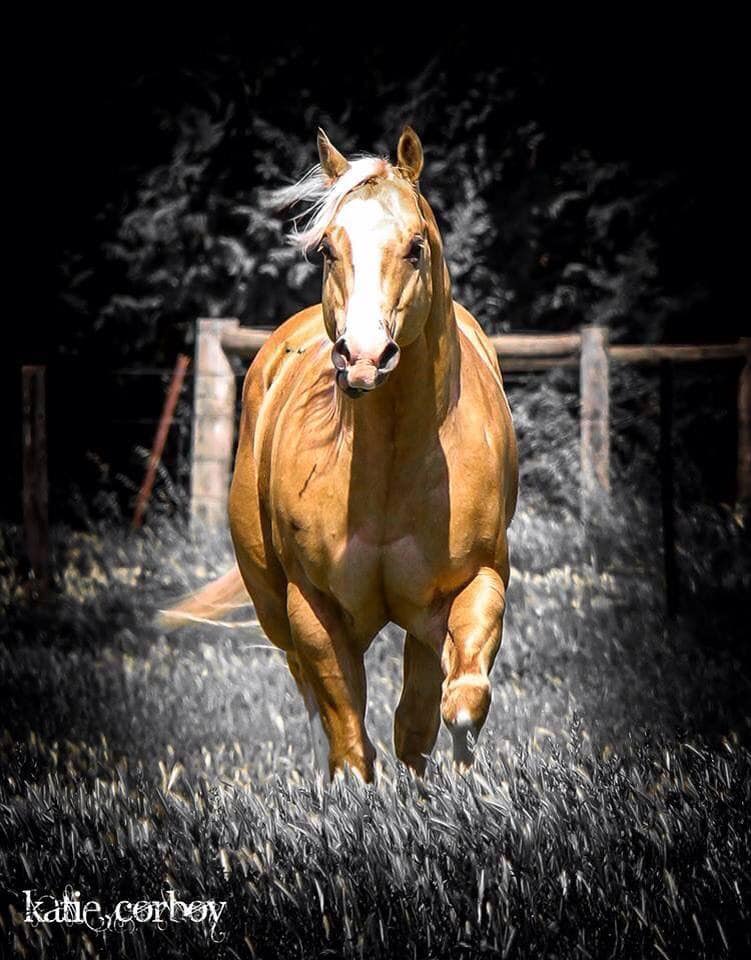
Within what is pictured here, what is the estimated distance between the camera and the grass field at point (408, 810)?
360cm

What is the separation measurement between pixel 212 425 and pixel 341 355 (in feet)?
20.6

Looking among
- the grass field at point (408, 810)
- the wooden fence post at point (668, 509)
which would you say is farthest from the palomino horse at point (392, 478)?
the wooden fence post at point (668, 509)

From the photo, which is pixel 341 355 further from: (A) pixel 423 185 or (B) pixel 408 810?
(A) pixel 423 185

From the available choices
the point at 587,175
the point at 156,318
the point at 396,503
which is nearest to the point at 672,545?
the point at 396,503

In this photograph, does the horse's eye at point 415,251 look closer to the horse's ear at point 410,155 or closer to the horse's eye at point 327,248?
the horse's eye at point 327,248

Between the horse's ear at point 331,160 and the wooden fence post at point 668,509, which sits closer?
the horse's ear at point 331,160

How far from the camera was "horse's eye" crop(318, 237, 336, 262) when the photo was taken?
416 centimetres

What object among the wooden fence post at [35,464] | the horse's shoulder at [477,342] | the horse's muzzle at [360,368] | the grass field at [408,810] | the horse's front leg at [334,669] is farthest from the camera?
the wooden fence post at [35,464]

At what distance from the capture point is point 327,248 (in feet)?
13.8

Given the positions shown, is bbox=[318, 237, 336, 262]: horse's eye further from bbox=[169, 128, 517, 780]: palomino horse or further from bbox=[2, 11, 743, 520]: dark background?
bbox=[2, 11, 743, 520]: dark background

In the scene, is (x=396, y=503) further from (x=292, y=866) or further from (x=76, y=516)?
(x=76, y=516)

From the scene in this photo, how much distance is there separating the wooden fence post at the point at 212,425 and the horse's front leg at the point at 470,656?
5.63 metres

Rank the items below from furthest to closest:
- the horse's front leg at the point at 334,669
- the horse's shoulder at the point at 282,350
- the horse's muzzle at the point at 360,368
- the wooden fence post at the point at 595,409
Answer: the wooden fence post at the point at 595,409
the horse's shoulder at the point at 282,350
the horse's front leg at the point at 334,669
the horse's muzzle at the point at 360,368

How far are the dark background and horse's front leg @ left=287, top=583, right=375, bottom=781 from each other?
20.9 feet
